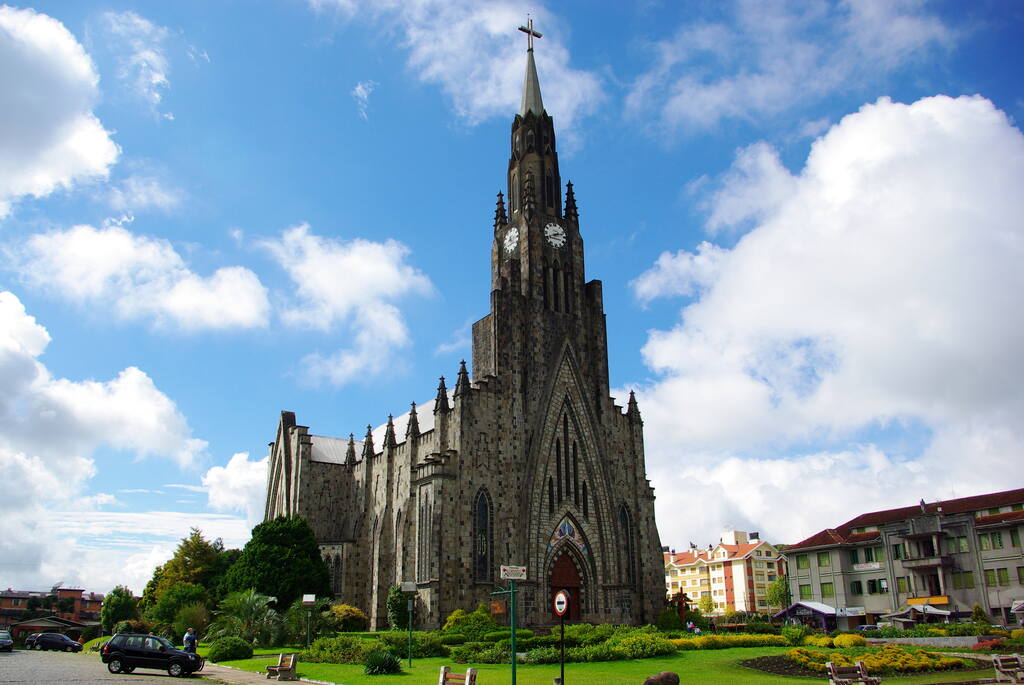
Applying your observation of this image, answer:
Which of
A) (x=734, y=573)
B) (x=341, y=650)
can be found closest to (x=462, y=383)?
(x=341, y=650)

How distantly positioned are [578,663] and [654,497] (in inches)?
1265

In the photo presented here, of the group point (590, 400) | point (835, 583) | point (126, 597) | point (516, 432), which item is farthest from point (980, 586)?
point (126, 597)

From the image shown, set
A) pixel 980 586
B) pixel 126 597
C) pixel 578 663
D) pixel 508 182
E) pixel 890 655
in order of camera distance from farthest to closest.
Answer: pixel 126 597 < pixel 508 182 < pixel 980 586 < pixel 578 663 < pixel 890 655

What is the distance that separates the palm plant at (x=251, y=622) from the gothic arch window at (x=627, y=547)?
25.8 metres

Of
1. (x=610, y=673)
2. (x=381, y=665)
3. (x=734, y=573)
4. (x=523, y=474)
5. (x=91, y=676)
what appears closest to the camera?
(x=91, y=676)

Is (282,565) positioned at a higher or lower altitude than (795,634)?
higher

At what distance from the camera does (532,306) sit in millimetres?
61250

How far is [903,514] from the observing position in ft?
232

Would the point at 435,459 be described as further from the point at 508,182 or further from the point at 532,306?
the point at 508,182

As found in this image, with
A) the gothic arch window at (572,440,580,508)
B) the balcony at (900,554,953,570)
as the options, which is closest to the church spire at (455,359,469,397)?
the gothic arch window at (572,440,580,508)

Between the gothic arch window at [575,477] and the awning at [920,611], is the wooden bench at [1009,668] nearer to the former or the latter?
the awning at [920,611]

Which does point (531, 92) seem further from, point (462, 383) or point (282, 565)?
point (282, 565)

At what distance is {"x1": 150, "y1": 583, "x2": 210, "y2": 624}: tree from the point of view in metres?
60.7

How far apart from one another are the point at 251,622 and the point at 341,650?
37.6 feet
